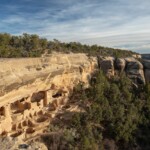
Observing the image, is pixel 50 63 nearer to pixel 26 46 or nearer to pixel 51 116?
pixel 51 116

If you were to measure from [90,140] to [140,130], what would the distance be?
5593 mm

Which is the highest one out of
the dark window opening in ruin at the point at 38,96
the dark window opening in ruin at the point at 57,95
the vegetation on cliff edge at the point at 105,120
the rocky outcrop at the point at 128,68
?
the rocky outcrop at the point at 128,68

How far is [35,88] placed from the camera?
18641 mm

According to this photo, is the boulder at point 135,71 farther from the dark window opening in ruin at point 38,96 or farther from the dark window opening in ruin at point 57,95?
the dark window opening in ruin at point 38,96

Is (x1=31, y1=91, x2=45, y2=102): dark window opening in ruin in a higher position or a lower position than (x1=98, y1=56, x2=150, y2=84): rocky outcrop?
lower

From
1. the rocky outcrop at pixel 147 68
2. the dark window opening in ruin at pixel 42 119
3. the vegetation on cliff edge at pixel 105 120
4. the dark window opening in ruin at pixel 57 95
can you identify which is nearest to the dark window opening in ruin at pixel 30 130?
the vegetation on cliff edge at pixel 105 120

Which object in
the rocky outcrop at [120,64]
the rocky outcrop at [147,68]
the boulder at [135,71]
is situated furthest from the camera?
the rocky outcrop at [147,68]

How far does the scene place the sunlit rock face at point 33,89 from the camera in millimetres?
16053

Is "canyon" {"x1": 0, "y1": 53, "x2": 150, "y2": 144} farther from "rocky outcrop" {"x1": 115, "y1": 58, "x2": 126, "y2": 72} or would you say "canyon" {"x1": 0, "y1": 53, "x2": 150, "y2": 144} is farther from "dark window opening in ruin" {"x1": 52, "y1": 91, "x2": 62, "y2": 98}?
"rocky outcrop" {"x1": 115, "y1": 58, "x2": 126, "y2": 72}

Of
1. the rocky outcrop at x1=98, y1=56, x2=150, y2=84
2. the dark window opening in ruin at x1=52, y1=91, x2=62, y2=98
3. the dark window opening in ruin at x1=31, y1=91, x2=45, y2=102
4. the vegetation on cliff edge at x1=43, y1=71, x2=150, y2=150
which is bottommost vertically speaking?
the vegetation on cliff edge at x1=43, y1=71, x2=150, y2=150

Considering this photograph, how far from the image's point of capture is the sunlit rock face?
1605cm

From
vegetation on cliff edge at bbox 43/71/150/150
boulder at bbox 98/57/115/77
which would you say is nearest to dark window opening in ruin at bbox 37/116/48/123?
vegetation on cliff edge at bbox 43/71/150/150

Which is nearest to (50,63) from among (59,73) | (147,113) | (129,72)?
Answer: (59,73)

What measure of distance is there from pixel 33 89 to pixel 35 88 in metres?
0.19
